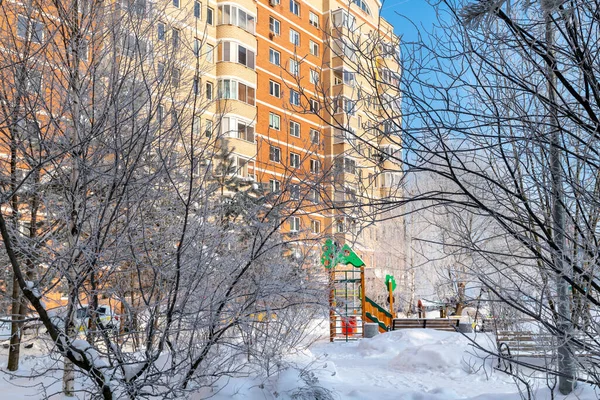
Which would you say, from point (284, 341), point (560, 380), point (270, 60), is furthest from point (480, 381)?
point (270, 60)

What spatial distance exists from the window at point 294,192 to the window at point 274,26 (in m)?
30.7

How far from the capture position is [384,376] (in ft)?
40.0

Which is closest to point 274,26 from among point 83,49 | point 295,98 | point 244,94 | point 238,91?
point 295,98

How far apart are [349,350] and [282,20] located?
941 inches

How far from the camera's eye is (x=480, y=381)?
11.8m

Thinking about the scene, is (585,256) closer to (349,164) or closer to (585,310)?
(585,310)

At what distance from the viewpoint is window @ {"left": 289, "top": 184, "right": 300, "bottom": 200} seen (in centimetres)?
440

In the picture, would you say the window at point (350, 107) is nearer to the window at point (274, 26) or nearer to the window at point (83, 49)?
the window at point (83, 49)

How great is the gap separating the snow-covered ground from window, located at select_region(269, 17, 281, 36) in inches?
838

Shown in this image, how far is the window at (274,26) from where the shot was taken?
33.9 meters

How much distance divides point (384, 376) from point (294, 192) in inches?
347

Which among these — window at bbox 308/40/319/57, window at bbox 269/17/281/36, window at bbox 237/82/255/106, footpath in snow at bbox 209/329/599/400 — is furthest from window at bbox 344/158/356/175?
window at bbox 308/40/319/57

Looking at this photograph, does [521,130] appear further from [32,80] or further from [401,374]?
[401,374]

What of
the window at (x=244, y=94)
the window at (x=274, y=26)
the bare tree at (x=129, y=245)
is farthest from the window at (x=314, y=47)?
the bare tree at (x=129, y=245)
